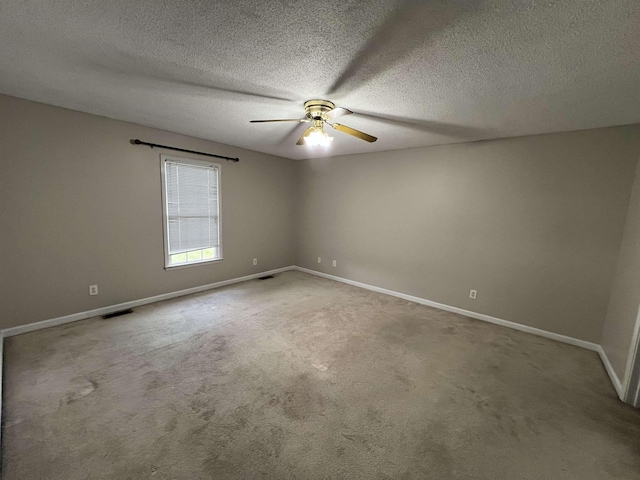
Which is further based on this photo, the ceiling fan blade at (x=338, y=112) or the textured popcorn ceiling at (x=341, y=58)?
the ceiling fan blade at (x=338, y=112)

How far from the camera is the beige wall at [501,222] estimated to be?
105 inches

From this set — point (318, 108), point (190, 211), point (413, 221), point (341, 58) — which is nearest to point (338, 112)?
point (318, 108)

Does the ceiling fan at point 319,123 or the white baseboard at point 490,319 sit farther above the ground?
the ceiling fan at point 319,123

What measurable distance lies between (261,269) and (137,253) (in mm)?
2129

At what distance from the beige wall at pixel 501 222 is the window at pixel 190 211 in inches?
86.3

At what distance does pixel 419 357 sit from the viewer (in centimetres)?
251

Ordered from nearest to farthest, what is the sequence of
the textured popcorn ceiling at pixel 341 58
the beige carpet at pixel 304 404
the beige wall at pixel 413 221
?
the textured popcorn ceiling at pixel 341 58 → the beige carpet at pixel 304 404 → the beige wall at pixel 413 221

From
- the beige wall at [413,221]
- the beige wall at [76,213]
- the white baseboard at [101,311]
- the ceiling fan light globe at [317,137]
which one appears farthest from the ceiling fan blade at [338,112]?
the white baseboard at [101,311]

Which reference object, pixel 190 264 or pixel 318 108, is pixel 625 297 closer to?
pixel 318 108

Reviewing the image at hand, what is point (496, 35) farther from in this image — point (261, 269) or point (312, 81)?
point (261, 269)

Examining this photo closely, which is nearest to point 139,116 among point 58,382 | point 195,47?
point 195,47

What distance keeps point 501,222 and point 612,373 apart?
1.71 meters

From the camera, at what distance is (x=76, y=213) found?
9.51 feet

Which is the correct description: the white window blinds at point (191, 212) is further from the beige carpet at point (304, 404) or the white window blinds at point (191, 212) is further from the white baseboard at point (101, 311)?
the beige carpet at point (304, 404)
